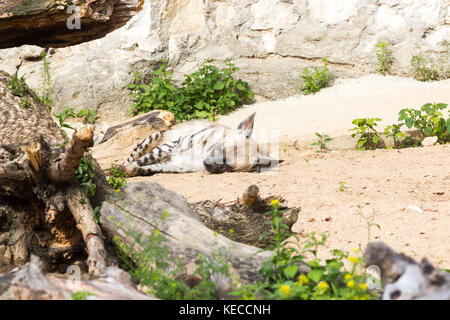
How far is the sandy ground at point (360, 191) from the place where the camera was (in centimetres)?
439

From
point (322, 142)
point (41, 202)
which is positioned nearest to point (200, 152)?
point (322, 142)

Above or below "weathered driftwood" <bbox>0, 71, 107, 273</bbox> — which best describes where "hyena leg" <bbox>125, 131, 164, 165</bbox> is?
below

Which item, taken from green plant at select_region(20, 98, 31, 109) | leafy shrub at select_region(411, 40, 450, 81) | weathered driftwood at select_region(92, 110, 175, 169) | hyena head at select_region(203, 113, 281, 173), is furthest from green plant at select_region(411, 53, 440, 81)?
green plant at select_region(20, 98, 31, 109)

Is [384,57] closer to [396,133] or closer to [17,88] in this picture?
[396,133]

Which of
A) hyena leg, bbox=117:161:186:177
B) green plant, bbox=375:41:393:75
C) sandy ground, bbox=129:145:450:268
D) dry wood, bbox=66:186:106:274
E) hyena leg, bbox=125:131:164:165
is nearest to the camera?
dry wood, bbox=66:186:106:274

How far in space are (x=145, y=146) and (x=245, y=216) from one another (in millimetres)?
4019

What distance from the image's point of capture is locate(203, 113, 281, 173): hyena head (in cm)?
737

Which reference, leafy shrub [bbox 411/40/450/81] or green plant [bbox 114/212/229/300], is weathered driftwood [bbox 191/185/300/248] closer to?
green plant [bbox 114/212/229/300]

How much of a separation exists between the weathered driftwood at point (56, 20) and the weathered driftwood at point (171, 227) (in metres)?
2.55

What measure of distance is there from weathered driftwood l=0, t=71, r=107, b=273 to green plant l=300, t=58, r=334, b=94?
6972 mm

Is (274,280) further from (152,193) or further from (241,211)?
(241,211)

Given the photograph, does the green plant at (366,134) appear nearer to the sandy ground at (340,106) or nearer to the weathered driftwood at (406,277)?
the sandy ground at (340,106)

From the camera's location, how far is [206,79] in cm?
1008
